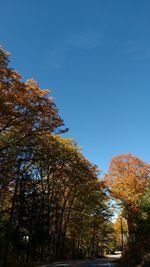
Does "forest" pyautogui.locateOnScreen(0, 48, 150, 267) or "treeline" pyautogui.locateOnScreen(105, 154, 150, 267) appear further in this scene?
"treeline" pyautogui.locateOnScreen(105, 154, 150, 267)

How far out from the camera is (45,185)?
41.4 metres

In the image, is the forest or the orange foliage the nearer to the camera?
the forest

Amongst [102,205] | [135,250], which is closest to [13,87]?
[135,250]

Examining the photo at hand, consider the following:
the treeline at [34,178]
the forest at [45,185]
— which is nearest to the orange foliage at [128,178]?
the forest at [45,185]

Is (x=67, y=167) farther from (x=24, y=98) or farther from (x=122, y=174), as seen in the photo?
(x=122, y=174)

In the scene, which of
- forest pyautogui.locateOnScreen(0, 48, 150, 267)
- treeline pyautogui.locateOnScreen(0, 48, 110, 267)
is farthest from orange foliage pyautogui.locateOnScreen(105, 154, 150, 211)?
treeline pyautogui.locateOnScreen(0, 48, 110, 267)

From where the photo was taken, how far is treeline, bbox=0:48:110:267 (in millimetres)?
18625

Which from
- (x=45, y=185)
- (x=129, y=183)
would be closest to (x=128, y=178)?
(x=129, y=183)

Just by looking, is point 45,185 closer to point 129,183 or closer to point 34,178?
point 34,178

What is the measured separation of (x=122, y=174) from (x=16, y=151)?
23.4m

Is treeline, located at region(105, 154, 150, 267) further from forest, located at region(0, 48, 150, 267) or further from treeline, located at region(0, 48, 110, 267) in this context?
treeline, located at region(0, 48, 110, 267)

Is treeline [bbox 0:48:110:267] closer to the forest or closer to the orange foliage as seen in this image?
the forest

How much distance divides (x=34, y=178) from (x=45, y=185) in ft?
12.9

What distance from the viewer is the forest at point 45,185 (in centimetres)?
1881
